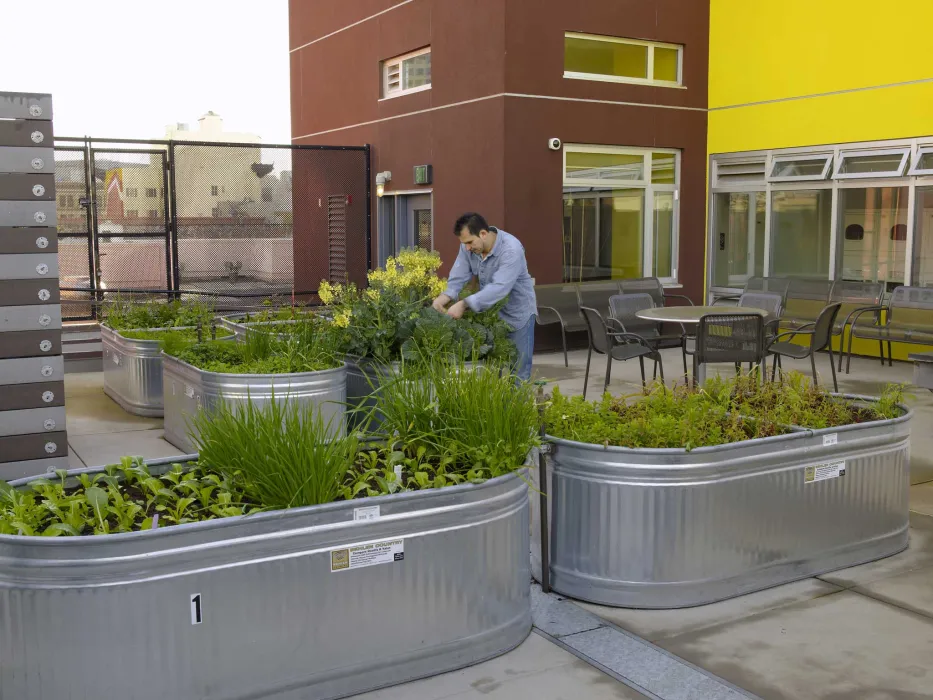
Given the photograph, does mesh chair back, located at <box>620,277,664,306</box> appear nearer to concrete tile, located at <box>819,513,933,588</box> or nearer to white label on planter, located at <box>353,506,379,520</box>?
concrete tile, located at <box>819,513,933,588</box>

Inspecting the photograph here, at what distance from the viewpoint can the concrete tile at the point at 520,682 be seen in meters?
3.59

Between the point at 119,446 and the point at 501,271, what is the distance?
140 inches

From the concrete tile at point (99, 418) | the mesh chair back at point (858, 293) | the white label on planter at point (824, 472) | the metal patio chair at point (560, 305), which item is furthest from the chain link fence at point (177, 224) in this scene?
the white label on planter at point (824, 472)

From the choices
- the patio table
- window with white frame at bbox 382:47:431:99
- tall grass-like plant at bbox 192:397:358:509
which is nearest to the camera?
tall grass-like plant at bbox 192:397:358:509

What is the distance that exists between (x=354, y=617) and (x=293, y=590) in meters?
0.27

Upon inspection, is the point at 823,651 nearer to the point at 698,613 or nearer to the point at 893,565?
the point at 698,613

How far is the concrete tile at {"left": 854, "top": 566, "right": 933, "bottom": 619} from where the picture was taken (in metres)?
4.47

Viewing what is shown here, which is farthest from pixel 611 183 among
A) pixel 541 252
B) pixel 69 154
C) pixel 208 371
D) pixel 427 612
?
pixel 427 612

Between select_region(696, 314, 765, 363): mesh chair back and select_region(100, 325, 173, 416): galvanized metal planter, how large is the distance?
4.80m

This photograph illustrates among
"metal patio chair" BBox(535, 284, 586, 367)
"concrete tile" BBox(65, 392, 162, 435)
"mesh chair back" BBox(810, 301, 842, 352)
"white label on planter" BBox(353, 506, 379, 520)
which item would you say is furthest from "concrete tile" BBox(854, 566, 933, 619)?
"metal patio chair" BBox(535, 284, 586, 367)

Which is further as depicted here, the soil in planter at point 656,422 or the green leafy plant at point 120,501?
the soil in planter at point 656,422

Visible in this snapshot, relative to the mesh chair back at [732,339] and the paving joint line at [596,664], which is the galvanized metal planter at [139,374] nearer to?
the mesh chair back at [732,339]

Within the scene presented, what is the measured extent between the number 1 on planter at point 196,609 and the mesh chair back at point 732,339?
19.0 ft

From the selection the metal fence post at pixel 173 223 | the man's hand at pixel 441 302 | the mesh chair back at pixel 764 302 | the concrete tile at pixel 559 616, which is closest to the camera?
the concrete tile at pixel 559 616
